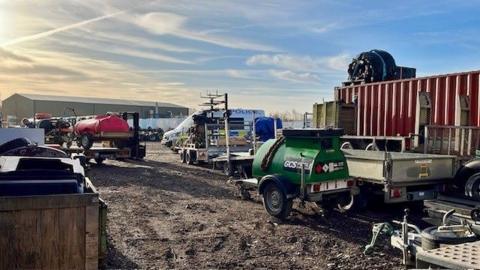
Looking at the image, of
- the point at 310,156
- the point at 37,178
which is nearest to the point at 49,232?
the point at 37,178

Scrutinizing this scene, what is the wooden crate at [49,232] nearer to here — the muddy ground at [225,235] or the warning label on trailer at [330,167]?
the muddy ground at [225,235]

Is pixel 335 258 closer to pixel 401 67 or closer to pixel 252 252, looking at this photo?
pixel 252 252

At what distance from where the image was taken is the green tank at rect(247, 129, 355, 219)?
7523 millimetres

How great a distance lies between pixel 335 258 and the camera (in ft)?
18.8

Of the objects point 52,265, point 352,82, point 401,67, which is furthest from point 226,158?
point 52,265

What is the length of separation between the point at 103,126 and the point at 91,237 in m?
14.2

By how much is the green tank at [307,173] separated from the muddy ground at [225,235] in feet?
1.22

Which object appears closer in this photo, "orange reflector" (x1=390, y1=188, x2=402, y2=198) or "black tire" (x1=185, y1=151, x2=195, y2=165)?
"orange reflector" (x1=390, y1=188, x2=402, y2=198)

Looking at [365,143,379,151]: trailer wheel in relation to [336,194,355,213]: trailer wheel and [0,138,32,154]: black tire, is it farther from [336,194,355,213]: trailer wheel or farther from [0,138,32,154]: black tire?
[0,138,32,154]: black tire

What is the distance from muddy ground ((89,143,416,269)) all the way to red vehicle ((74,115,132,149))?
6353 mm

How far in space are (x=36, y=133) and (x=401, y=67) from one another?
404 inches

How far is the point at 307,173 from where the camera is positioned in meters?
7.49

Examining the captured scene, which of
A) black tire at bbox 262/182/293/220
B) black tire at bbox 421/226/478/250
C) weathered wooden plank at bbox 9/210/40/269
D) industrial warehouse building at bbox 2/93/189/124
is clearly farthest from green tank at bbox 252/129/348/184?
industrial warehouse building at bbox 2/93/189/124

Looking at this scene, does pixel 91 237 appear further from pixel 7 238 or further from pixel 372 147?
pixel 372 147
